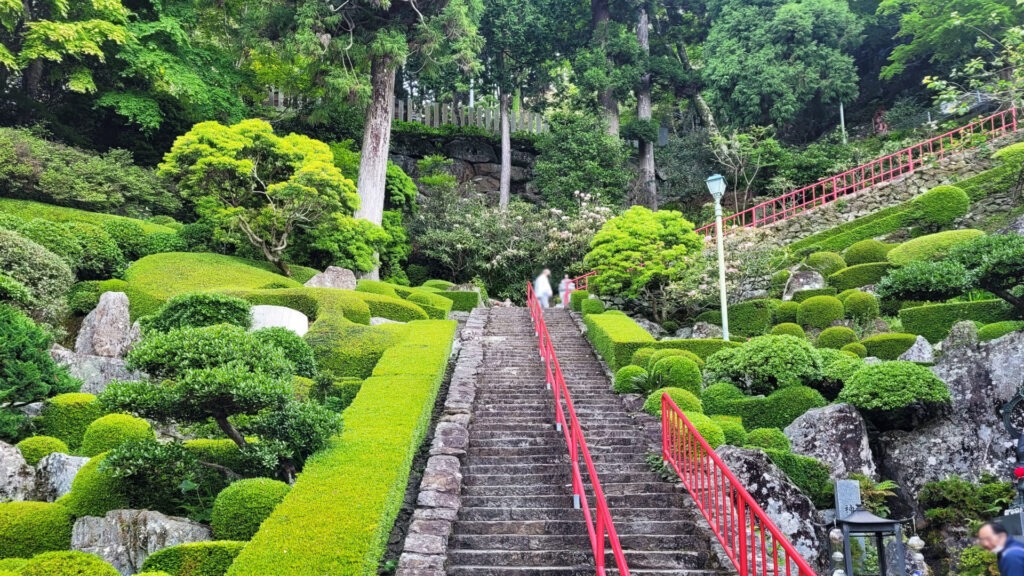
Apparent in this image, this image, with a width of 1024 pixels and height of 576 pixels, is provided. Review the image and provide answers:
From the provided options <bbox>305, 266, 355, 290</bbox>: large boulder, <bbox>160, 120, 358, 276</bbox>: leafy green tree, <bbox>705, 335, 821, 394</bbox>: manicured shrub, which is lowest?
<bbox>705, 335, 821, 394</bbox>: manicured shrub

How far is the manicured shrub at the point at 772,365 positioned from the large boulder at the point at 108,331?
1026 centimetres

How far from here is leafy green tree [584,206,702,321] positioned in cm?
1764

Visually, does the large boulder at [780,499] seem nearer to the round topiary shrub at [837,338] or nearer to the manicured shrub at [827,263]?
the round topiary shrub at [837,338]

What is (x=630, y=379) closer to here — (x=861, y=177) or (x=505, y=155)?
(x=861, y=177)

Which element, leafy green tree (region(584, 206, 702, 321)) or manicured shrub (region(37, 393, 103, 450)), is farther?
leafy green tree (region(584, 206, 702, 321))

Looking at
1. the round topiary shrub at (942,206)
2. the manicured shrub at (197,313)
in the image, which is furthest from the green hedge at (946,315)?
the manicured shrub at (197,313)

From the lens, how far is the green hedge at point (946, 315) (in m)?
13.6

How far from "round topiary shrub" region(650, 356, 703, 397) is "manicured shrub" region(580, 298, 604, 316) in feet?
19.6

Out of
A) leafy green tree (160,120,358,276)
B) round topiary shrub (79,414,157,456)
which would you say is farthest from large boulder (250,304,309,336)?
leafy green tree (160,120,358,276)

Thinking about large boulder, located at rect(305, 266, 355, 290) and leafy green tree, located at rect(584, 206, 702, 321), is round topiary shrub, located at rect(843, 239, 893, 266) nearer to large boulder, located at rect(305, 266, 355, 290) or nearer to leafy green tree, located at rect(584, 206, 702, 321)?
leafy green tree, located at rect(584, 206, 702, 321)

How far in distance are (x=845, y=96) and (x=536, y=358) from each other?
800 inches

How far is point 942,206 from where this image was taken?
1970 cm

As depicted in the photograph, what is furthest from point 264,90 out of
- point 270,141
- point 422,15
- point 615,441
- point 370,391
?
point 615,441

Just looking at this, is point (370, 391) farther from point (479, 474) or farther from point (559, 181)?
point (559, 181)
